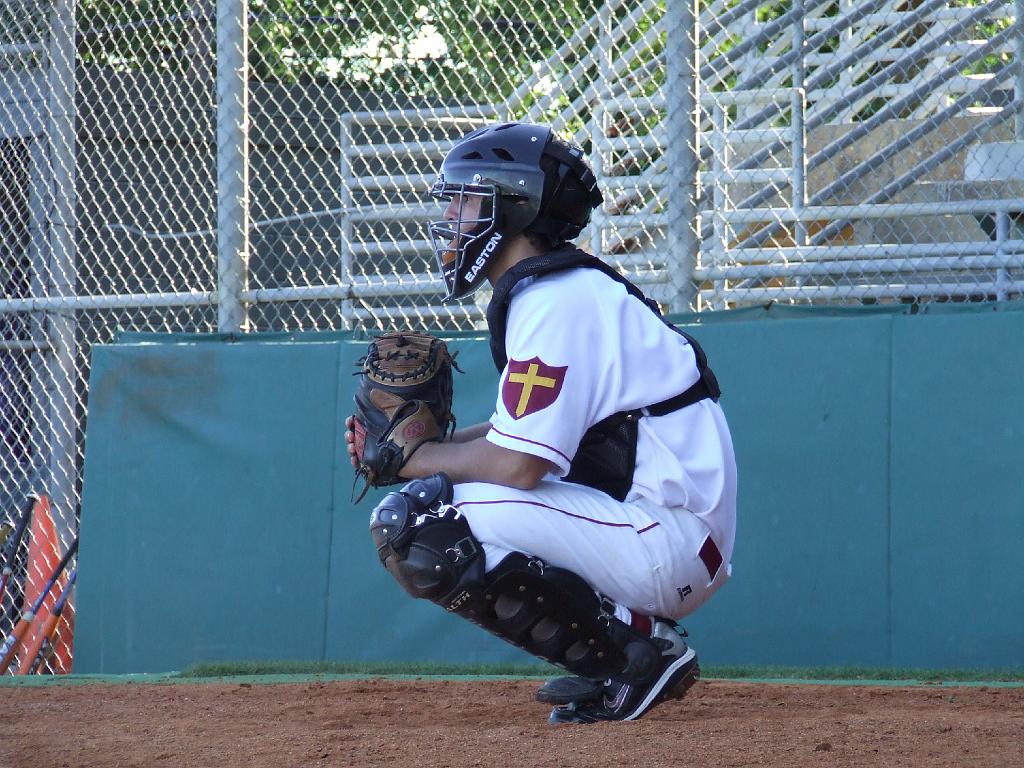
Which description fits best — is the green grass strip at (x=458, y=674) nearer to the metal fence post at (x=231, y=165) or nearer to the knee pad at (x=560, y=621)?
the knee pad at (x=560, y=621)

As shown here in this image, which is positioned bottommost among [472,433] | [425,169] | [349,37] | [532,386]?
[472,433]

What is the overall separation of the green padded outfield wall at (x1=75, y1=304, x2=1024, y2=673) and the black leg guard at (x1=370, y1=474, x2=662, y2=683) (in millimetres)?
1877

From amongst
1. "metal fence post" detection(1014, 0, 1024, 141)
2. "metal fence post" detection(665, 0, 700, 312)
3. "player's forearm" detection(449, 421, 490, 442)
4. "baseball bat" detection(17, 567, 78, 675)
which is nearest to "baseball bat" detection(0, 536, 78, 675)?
"baseball bat" detection(17, 567, 78, 675)

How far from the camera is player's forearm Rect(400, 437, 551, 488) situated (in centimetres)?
316

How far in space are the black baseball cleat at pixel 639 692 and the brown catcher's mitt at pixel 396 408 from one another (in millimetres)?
775

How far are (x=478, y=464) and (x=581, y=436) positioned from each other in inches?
10.9

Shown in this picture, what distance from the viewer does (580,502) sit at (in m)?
3.25

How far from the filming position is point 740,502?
16.8 feet

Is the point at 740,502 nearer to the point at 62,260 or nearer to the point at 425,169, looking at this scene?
the point at 62,260

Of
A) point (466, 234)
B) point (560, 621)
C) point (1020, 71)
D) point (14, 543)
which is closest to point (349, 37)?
point (14, 543)

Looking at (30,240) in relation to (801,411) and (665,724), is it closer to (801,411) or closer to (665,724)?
(801,411)

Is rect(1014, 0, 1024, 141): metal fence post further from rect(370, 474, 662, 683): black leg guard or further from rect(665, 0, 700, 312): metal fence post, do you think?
rect(370, 474, 662, 683): black leg guard

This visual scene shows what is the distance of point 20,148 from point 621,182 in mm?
3620

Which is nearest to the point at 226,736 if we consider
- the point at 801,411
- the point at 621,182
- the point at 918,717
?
the point at 918,717
